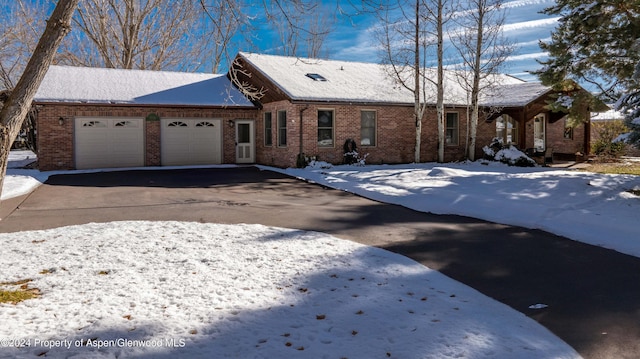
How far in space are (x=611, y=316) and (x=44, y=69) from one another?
628 centimetres

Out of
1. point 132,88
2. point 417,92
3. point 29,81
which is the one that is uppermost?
point 132,88

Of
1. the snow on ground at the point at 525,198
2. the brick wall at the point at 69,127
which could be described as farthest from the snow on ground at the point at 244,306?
the brick wall at the point at 69,127

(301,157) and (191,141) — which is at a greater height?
(191,141)

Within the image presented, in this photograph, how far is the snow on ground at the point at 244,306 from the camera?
11.3ft

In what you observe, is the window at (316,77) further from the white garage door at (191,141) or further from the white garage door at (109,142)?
the white garage door at (109,142)

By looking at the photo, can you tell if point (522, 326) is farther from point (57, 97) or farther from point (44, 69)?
point (57, 97)

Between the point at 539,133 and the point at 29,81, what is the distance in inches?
978

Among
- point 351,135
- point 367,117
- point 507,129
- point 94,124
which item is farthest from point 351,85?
point 94,124

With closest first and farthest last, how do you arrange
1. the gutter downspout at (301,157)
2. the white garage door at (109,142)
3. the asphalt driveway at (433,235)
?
the asphalt driveway at (433,235)
the gutter downspout at (301,157)
the white garage door at (109,142)

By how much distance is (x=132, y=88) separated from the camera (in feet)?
68.0

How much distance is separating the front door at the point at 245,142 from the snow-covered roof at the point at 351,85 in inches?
112

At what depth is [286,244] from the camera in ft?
21.7

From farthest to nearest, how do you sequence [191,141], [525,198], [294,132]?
1. [191,141]
2. [294,132]
3. [525,198]

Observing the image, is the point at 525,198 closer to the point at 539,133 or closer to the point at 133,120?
the point at 133,120
